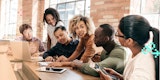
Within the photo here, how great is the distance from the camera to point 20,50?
1.87m

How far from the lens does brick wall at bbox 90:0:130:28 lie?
2873 mm

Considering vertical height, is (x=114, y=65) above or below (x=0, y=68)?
Answer: below

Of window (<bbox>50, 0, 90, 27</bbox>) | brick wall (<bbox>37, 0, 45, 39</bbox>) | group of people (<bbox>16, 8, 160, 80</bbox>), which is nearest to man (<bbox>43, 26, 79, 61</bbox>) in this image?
group of people (<bbox>16, 8, 160, 80</bbox>)

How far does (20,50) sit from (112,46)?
0.86 meters

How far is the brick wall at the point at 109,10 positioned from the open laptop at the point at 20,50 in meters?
1.43

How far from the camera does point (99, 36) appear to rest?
4.96 feet

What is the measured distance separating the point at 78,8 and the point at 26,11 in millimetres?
1950

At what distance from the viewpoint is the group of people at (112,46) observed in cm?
88

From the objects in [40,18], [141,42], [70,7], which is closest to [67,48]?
[141,42]

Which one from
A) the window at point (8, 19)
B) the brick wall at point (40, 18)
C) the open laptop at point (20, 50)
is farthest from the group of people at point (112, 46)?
the window at point (8, 19)

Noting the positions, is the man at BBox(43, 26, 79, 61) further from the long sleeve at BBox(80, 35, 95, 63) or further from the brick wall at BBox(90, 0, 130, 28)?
the brick wall at BBox(90, 0, 130, 28)

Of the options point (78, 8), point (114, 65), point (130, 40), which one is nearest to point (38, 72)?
point (114, 65)

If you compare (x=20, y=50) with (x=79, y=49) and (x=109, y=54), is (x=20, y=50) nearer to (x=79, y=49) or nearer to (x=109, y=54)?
(x=79, y=49)

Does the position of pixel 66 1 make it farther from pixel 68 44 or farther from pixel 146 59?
pixel 146 59
